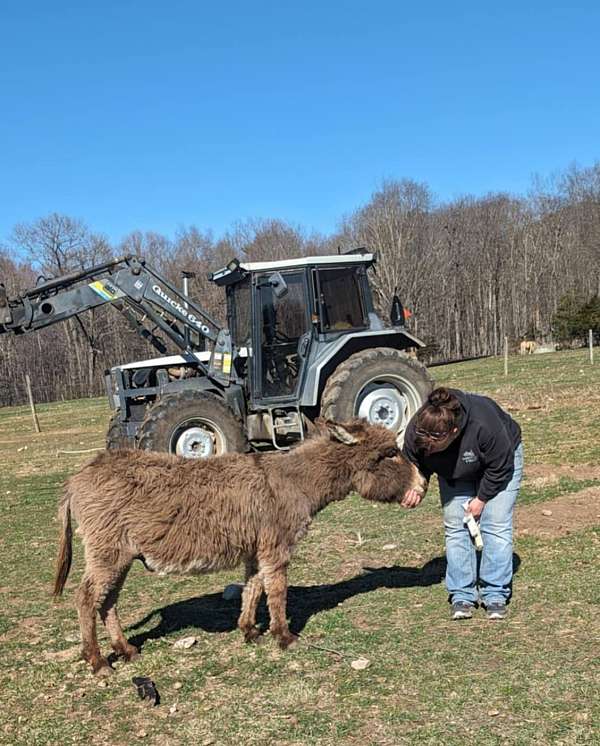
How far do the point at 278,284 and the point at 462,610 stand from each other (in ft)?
25.2

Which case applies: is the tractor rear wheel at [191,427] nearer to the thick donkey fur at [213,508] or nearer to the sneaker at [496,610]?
the thick donkey fur at [213,508]

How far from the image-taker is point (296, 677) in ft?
16.0

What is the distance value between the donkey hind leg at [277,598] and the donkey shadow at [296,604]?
30 cm

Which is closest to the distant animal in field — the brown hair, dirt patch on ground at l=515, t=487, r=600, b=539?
dirt patch on ground at l=515, t=487, r=600, b=539

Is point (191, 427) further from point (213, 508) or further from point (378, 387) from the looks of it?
point (213, 508)

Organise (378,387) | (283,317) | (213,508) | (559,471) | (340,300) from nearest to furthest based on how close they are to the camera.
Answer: (213,508) → (559,471) → (283,317) → (378,387) → (340,300)

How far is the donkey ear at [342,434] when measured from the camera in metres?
5.82

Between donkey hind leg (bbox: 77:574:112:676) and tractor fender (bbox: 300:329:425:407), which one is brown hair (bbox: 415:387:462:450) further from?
tractor fender (bbox: 300:329:425:407)

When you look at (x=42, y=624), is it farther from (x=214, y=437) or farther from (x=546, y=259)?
(x=546, y=259)

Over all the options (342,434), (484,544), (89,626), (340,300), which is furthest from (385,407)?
(89,626)

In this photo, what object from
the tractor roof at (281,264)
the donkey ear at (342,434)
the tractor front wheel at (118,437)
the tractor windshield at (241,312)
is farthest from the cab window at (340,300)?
the donkey ear at (342,434)

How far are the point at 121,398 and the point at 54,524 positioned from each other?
401cm

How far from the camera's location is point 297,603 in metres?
6.34

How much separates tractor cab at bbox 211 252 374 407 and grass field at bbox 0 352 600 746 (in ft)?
13.5
